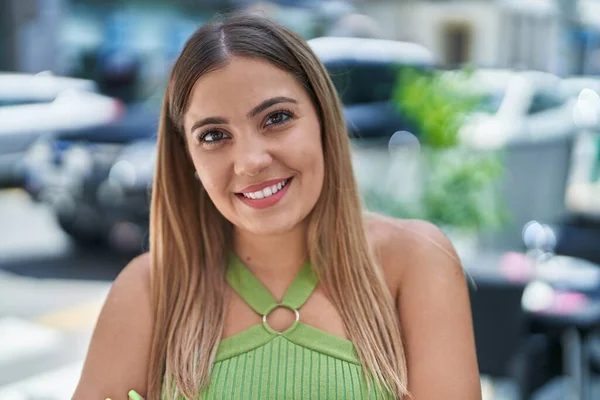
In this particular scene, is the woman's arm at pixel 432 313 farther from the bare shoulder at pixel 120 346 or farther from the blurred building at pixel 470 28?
the blurred building at pixel 470 28

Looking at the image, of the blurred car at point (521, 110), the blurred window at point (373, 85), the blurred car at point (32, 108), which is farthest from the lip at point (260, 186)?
the blurred car at point (32, 108)

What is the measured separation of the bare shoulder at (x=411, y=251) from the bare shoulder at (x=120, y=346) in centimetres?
50

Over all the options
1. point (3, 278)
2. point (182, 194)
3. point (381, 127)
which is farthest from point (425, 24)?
point (182, 194)

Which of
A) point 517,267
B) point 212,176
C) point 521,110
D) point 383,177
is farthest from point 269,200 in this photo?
point 521,110

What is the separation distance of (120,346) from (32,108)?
834 centimetres

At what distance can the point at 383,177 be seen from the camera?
15.4ft

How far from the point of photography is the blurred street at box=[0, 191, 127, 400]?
13.2ft

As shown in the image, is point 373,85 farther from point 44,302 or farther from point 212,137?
point 212,137

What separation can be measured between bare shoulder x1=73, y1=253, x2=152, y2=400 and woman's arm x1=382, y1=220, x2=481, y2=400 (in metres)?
0.51

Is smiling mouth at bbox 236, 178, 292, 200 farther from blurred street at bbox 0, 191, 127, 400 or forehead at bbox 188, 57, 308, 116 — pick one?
blurred street at bbox 0, 191, 127, 400

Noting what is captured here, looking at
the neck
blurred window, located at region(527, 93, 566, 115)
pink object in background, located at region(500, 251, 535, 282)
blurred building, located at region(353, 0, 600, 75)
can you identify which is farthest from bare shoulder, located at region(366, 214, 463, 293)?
blurred building, located at region(353, 0, 600, 75)

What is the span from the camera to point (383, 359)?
1467 mm

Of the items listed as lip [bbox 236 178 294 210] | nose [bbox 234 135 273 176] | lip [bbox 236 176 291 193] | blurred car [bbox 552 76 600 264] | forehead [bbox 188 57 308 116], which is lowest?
blurred car [bbox 552 76 600 264]

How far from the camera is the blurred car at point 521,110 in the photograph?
5699 millimetres
